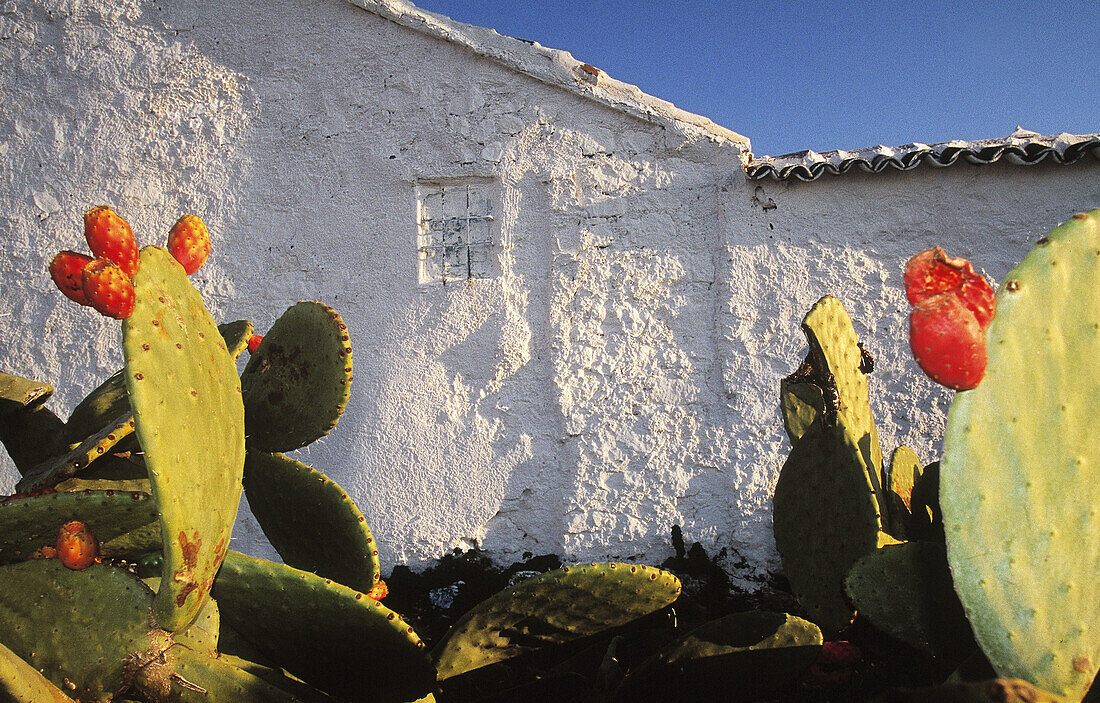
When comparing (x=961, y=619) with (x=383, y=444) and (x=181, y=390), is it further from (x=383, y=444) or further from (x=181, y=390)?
(x=383, y=444)

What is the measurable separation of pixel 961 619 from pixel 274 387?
163 cm

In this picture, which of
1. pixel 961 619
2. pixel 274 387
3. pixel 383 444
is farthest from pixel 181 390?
pixel 383 444

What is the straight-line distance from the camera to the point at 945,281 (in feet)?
3.42

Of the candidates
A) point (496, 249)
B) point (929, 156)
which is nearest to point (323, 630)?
point (496, 249)

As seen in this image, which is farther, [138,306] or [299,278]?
[299,278]

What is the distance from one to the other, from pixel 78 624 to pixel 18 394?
1.04m

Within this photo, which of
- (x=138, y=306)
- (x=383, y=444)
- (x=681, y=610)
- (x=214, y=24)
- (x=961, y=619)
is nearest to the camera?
(x=138, y=306)

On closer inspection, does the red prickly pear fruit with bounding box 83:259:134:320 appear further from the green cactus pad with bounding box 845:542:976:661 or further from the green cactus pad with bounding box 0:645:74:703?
the green cactus pad with bounding box 845:542:976:661

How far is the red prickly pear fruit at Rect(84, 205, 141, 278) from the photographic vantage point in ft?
3.66

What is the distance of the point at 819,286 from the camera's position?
337cm

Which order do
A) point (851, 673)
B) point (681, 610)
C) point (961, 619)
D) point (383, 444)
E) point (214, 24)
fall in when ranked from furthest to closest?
point (214, 24)
point (383, 444)
point (681, 610)
point (851, 673)
point (961, 619)

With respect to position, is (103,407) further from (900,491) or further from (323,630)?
(900,491)

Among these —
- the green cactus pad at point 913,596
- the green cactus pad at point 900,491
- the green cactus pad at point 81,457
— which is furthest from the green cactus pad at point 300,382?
the green cactus pad at point 900,491

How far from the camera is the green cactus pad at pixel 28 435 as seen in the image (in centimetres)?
192
